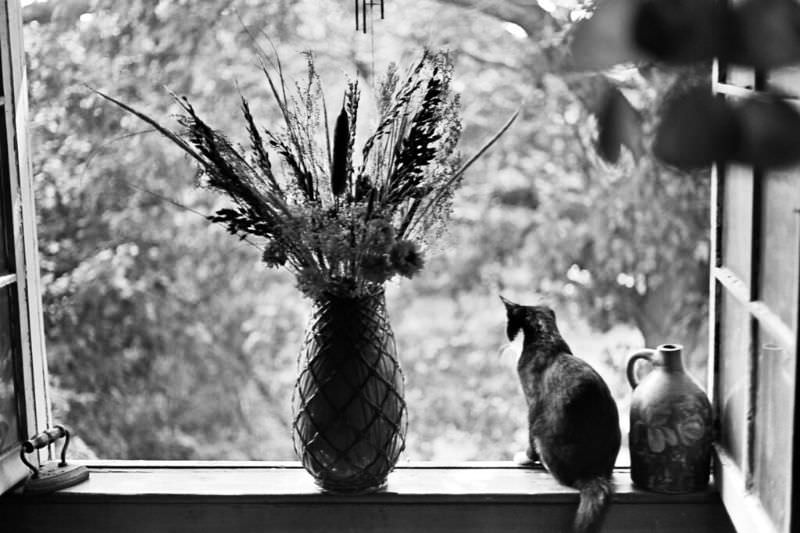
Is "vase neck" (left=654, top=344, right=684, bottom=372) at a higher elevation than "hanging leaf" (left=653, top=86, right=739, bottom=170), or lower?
lower

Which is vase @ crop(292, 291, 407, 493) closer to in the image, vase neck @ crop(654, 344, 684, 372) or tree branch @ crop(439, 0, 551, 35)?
vase neck @ crop(654, 344, 684, 372)

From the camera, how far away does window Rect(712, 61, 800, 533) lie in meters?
1.02

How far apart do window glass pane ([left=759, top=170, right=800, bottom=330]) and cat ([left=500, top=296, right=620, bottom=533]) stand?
36 cm

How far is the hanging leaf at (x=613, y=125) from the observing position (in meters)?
0.44

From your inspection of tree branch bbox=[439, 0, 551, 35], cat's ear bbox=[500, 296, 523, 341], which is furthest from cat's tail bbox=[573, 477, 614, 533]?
tree branch bbox=[439, 0, 551, 35]

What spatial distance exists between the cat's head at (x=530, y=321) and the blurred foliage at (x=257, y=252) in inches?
47.7

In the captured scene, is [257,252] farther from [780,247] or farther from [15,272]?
[780,247]

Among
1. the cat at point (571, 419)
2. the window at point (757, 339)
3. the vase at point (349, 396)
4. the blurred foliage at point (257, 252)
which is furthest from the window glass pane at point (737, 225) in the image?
the blurred foliage at point (257, 252)

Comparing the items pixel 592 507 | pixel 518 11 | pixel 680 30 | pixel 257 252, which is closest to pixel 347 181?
pixel 592 507

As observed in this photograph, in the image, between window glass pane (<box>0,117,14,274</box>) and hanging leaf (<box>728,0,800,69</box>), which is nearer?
hanging leaf (<box>728,0,800,69</box>)

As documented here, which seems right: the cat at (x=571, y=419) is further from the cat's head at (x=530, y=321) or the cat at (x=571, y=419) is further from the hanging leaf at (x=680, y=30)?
the hanging leaf at (x=680, y=30)

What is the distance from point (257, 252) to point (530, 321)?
227 cm

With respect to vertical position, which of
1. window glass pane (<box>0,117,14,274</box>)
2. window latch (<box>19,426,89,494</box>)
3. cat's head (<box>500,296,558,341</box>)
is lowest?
window latch (<box>19,426,89,494</box>)

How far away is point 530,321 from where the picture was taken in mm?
1583
